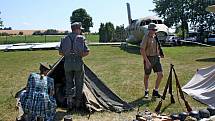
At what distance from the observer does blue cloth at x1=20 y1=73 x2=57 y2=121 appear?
6465 mm

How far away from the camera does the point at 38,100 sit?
6477 millimetres

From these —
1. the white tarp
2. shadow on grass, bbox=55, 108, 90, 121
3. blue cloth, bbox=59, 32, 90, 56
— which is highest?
blue cloth, bbox=59, 32, 90, 56

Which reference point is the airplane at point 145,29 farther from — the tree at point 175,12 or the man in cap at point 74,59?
the tree at point 175,12

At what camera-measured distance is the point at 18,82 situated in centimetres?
1302

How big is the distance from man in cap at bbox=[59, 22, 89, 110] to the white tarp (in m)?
2.87

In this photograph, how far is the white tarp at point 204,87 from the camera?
8688 mm

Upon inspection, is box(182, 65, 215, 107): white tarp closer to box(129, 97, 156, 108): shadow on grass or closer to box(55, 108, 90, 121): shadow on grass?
box(129, 97, 156, 108): shadow on grass

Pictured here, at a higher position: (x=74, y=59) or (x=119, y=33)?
(x=119, y=33)

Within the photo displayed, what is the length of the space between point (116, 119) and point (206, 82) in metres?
3.31

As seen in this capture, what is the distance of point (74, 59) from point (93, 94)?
3.08 feet

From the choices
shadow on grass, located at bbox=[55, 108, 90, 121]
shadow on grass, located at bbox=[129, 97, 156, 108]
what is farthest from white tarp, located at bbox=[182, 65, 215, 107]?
shadow on grass, located at bbox=[55, 108, 90, 121]

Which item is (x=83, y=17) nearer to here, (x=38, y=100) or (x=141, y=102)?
(x=141, y=102)

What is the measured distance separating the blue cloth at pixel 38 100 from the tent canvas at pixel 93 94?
1.48 metres

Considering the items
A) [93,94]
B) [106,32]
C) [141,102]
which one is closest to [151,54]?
[141,102]
